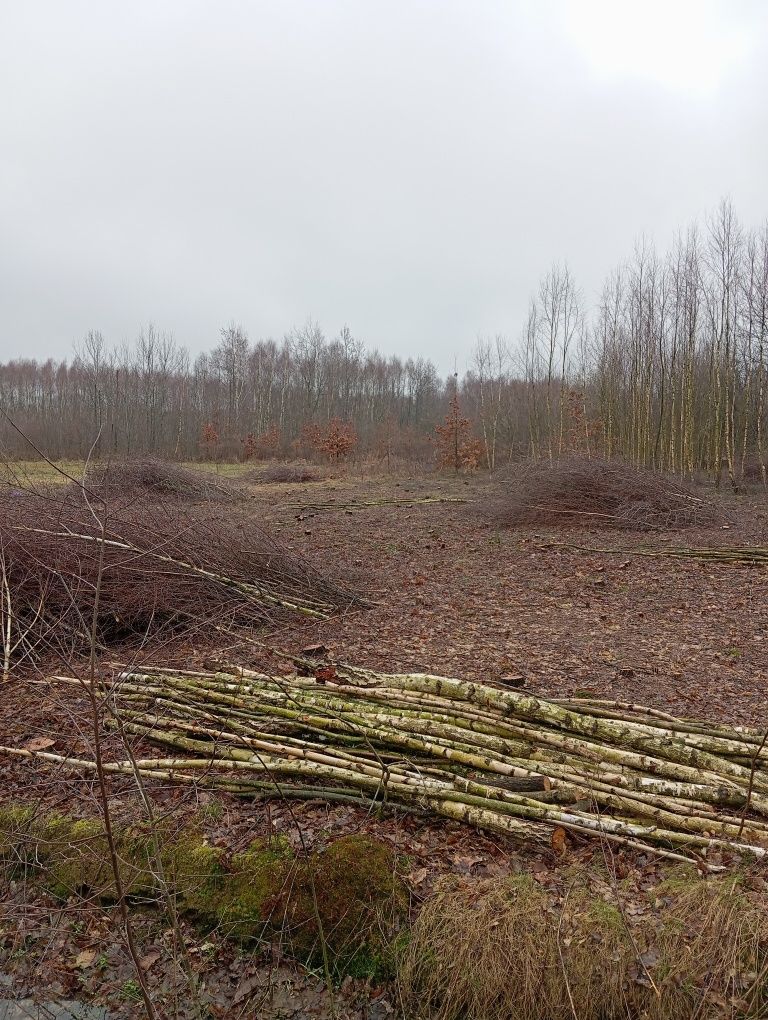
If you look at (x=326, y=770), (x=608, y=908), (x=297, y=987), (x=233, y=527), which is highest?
(x=233, y=527)

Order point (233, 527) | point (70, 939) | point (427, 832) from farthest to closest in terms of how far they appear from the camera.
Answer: point (233, 527) → point (427, 832) → point (70, 939)

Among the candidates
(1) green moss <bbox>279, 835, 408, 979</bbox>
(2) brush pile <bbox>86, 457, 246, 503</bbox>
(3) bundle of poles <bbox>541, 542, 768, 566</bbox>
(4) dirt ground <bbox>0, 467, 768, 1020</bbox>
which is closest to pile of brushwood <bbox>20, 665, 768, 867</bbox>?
(4) dirt ground <bbox>0, 467, 768, 1020</bbox>

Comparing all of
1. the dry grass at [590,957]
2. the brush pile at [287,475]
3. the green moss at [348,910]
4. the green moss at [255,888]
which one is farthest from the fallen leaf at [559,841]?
the brush pile at [287,475]

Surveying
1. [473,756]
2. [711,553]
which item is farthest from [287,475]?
[473,756]

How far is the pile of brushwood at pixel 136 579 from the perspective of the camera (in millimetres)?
5738

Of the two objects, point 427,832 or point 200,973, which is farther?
point 427,832

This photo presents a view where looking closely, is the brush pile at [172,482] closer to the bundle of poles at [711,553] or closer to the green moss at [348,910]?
the bundle of poles at [711,553]

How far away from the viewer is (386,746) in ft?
12.2

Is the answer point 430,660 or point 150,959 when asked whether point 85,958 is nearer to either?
point 150,959

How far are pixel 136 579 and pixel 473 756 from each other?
12.9 ft

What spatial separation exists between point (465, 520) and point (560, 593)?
586 centimetres

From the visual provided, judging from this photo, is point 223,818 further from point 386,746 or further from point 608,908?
point 608,908

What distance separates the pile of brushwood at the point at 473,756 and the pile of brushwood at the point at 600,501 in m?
8.97

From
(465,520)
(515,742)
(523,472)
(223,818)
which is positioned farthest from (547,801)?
(523,472)
